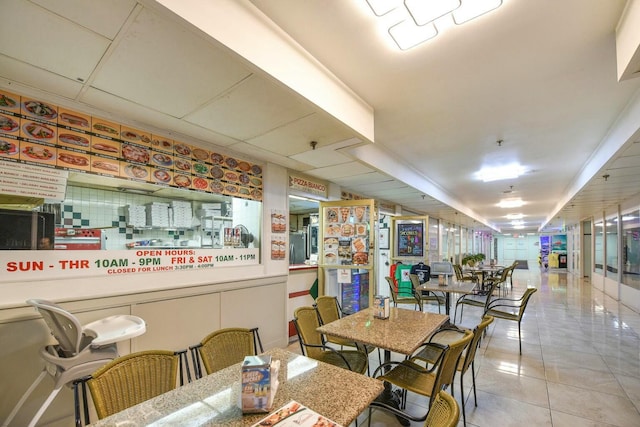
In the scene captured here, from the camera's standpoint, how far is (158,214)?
131 inches

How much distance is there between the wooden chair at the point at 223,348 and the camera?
200 cm

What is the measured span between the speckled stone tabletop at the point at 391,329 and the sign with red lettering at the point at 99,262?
1595mm

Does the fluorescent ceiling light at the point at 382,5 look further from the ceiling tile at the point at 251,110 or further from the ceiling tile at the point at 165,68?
the ceiling tile at the point at 165,68

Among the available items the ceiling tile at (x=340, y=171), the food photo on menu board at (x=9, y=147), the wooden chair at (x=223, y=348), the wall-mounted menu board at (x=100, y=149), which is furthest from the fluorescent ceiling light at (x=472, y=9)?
the food photo on menu board at (x=9, y=147)

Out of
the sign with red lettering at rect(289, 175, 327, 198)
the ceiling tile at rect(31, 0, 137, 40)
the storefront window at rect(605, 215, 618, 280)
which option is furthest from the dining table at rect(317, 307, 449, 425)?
the storefront window at rect(605, 215, 618, 280)

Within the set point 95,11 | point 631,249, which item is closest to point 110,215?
point 95,11

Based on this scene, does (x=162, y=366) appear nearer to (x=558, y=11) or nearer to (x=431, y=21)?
(x=431, y=21)

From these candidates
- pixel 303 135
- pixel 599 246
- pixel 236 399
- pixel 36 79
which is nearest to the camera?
pixel 236 399

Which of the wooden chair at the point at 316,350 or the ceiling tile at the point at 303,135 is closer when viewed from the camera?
the wooden chair at the point at 316,350

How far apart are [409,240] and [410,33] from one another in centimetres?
685

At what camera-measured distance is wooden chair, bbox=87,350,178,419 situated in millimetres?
1511

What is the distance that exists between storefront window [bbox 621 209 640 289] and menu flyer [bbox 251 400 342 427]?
8.64 m

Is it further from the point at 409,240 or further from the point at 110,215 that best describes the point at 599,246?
the point at 110,215

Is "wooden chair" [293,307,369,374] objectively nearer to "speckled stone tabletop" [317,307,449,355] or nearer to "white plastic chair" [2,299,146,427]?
"speckled stone tabletop" [317,307,449,355]
